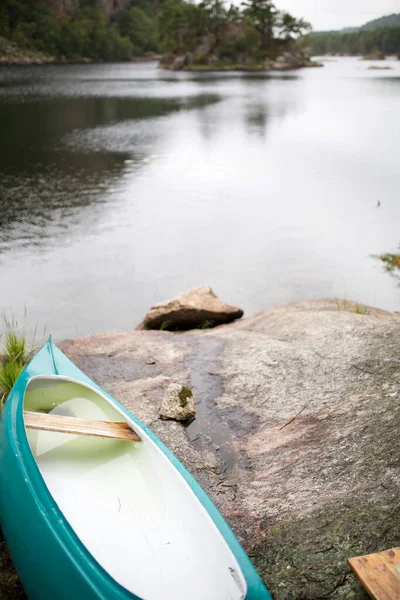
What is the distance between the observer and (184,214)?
14.3 m

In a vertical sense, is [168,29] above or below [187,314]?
above

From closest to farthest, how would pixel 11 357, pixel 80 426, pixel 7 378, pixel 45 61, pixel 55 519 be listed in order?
pixel 55 519, pixel 80 426, pixel 7 378, pixel 11 357, pixel 45 61

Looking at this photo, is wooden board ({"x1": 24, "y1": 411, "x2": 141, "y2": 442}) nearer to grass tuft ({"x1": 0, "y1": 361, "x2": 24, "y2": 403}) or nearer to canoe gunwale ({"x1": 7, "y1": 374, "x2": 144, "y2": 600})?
canoe gunwale ({"x1": 7, "y1": 374, "x2": 144, "y2": 600})

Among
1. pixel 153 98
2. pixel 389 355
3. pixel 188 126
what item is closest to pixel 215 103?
pixel 153 98

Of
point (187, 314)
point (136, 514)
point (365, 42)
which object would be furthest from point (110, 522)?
point (365, 42)

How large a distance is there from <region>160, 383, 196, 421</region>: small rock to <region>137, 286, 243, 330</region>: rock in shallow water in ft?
9.92

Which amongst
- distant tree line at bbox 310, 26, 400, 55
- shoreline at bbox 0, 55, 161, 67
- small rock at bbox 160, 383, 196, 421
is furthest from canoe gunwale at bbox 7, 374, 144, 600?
distant tree line at bbox 310, 26, 400, 55

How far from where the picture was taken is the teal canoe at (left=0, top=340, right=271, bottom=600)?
9.52 ft

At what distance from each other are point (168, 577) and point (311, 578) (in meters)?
0.87

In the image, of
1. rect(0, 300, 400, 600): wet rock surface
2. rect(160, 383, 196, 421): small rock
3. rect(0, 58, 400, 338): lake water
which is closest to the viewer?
rect(0, 300, 400, 600): wet rock surface

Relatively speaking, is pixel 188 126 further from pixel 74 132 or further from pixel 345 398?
pixel 345 398

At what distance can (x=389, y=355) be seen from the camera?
522cm

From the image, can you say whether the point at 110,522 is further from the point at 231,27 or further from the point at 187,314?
the point at 231,27

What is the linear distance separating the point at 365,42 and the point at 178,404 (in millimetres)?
191376
